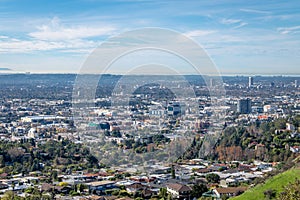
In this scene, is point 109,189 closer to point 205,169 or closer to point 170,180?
point 170,180

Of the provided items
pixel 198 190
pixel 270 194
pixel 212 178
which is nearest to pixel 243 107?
pixel 212 178

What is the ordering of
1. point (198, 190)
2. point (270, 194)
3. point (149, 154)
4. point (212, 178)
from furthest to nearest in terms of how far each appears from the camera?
point (212, 178) → point (198, 190) → point (149, 154) → point (270, 194)

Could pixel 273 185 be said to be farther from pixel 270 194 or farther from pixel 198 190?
pixel 198 190

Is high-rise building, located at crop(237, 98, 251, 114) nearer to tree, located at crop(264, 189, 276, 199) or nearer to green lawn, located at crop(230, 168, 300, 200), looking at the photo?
green lawn, located at crop(230, 168, 300, 200)

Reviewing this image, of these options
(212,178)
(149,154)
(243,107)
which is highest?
(149,154)

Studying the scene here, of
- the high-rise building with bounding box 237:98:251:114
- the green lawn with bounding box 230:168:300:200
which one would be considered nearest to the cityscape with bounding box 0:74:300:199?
the green lawn with bounding box 230:168:300:200

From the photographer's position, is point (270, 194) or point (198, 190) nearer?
point (270, 194)

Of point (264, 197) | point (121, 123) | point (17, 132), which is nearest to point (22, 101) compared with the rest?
point (17, 132)

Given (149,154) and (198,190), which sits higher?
(149,154)

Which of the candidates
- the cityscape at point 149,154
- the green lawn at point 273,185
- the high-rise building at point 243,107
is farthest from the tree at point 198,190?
the high-rise building at point 243,107
